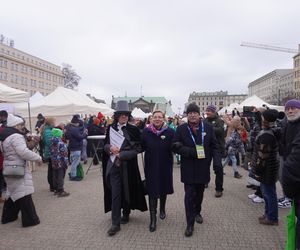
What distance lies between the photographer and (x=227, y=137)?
9.32 metres

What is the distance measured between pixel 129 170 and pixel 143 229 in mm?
942

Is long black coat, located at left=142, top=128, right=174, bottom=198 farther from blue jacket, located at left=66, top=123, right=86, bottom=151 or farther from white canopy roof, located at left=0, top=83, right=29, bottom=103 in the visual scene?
white canopy roof, located at left=0, top=83, right=29, bottom=103

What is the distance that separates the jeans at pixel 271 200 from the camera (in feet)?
15.6

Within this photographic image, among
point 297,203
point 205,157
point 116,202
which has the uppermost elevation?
point 205,157

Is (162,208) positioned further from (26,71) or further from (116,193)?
(26,71)

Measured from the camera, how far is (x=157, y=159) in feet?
15.4

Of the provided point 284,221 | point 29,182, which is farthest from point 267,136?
point 29,182

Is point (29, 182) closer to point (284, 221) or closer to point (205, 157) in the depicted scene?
point (205, 157)

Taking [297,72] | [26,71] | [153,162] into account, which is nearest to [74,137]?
[153,162]

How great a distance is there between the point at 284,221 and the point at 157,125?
2.68 m

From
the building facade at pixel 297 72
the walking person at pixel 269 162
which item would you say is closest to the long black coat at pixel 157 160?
the walking person at pixel 269 162

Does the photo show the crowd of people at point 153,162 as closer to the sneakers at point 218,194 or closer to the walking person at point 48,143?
the sneakers at point 218,194

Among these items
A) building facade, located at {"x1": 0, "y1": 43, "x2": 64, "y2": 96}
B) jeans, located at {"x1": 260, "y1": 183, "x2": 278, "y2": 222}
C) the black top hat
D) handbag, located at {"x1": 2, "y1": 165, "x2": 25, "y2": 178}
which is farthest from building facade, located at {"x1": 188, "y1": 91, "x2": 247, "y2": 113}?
handbag, located at {"x1": 2, "y1": 165, "x2": 25, "y2": 178}

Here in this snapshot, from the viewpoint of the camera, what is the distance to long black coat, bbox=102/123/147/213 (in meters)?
4.69
